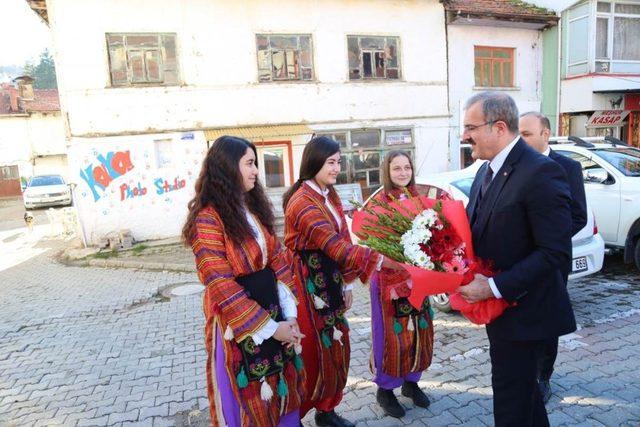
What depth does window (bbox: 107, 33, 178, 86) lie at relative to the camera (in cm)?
1111

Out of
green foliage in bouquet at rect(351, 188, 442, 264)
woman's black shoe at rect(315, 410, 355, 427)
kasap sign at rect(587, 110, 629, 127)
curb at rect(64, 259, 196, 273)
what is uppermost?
kasap sign at rect(587, 110, 629, 127)

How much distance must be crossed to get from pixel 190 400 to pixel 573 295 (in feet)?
15.5

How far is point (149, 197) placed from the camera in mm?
11648

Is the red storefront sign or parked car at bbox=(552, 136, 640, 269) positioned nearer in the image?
parked car at bbox=(552, 136, 640, 269)

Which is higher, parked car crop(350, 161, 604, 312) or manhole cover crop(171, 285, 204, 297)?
parked car crop(350, 161, 604, 312)

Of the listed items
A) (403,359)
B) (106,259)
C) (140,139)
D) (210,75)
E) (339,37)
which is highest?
(339,37)

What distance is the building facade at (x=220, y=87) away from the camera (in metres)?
11.0

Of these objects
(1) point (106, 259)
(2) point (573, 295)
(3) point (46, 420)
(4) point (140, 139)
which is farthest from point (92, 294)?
(2) point (573, 295)

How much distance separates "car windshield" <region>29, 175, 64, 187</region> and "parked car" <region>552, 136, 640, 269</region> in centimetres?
2125

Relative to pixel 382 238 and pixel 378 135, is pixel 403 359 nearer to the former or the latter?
pixel 382 238

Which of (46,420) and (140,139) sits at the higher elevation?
(140,139)

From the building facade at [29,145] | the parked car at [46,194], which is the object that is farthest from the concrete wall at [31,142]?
the parked car at [46,194]

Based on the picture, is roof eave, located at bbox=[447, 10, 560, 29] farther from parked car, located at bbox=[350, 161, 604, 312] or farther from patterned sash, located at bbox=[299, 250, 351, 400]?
patterned sash, located at bbox=[299, 250, 351, 400]

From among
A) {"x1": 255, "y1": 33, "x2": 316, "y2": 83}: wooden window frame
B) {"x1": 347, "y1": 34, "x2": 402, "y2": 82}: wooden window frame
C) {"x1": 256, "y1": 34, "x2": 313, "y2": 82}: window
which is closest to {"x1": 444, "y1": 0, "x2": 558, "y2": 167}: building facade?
{"x1": 347, "y1": 34, "x2": 402, "y2": 82}: wooden window frame
